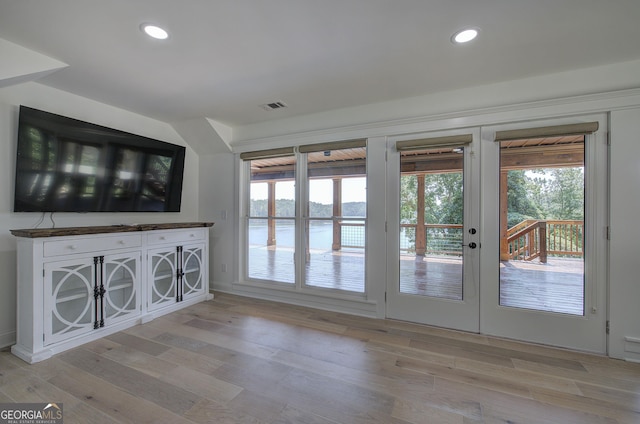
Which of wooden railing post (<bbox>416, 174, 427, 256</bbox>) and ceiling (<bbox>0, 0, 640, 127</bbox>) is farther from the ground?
ceiling (<bbox>0, 0, 640, 127</bbox>)

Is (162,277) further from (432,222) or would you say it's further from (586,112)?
(586,112)

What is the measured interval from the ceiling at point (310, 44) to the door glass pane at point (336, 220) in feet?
2.78

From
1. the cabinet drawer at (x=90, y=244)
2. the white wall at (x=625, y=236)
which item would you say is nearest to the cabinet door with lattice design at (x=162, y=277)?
the cabinet drawer at (x=90, y=244)

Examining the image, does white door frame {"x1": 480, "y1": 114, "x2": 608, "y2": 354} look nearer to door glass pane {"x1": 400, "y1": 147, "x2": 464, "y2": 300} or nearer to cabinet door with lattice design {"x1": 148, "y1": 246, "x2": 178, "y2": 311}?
door glass pane {"x1": 400, "y1": 147, "x2": 464, "y2": 300}

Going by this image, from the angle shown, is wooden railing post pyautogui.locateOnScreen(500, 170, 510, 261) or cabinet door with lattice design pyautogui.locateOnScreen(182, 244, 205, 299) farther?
cabinet door with lattice design pyautogui.locateOnScreen(182, 244, 205, 299)

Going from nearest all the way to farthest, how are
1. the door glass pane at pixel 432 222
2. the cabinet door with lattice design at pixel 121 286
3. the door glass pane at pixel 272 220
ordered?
the cabinet door with lattice design at pixel 121 286 < the door glass pane at pixel 432 222 < the door glass pane at pixel 272 220

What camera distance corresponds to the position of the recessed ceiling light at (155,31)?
1.82 m

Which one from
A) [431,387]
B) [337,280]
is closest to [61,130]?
[337,280]

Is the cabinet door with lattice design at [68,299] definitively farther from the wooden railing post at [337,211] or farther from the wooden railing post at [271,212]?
the wooden railing post at [337,211]

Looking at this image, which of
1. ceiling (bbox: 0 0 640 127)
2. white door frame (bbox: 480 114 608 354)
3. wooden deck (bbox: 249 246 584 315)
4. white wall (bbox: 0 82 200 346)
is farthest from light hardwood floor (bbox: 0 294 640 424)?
ceiling (bbox: 0 0 640 127)

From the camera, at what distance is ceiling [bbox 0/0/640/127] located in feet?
5.45

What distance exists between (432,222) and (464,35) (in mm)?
1737

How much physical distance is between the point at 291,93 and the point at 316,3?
1.28 meters

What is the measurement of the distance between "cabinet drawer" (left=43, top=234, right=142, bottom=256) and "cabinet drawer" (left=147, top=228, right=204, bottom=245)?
16 cm
